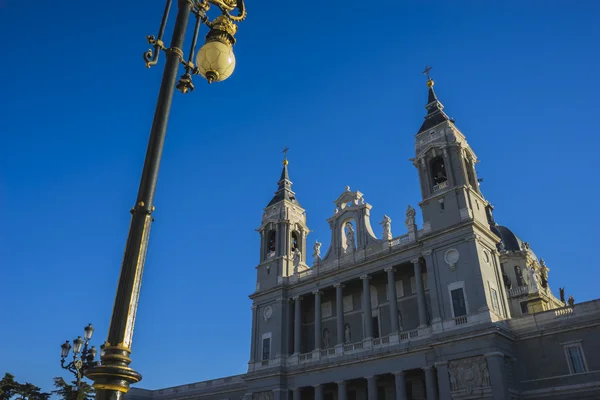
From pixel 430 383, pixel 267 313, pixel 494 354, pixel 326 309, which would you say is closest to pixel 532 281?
pixel 494 354

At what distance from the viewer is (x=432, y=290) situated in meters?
34.7

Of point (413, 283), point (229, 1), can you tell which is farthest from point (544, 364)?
point (229, 1)

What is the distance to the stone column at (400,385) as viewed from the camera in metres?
33.4

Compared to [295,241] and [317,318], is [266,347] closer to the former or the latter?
[317,318]

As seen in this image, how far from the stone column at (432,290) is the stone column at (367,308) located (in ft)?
17.2

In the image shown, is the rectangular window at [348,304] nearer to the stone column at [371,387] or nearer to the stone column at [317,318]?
the stone column at [317,318]

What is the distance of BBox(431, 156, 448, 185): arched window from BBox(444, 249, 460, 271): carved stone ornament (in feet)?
20.3

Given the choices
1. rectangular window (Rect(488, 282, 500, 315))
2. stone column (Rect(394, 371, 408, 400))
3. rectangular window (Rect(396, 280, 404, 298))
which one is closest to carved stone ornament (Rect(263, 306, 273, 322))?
rectangular window (Rect(396, 280, 404, 298))

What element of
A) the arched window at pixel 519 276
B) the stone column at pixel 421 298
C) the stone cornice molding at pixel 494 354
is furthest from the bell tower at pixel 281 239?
the arched window at pixel 519 276

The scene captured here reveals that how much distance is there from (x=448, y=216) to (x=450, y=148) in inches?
230

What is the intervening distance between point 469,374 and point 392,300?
8299mm

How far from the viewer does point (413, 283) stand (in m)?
39.3

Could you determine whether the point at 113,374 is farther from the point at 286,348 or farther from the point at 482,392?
the point at 286,348

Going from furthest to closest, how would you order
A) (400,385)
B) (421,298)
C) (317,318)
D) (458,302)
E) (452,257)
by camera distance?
1. (317,318)
2. (421,298)
3. (452,257)
4. (400,385)
5. (458,302)
